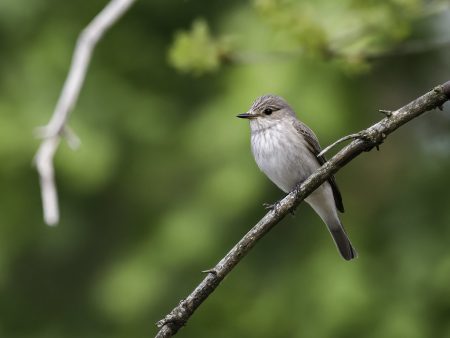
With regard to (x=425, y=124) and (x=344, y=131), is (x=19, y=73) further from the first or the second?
(x=425, y=124)

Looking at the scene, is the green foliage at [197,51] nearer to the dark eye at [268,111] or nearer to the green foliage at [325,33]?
the green foliage at [325,33]

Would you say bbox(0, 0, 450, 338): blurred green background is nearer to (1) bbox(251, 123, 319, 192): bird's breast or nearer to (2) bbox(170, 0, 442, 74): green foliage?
(2) bbox(170, 0, 442, 74): green foliage

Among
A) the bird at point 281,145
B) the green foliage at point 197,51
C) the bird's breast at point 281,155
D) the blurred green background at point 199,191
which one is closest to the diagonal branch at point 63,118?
the green foliage at point 197,51

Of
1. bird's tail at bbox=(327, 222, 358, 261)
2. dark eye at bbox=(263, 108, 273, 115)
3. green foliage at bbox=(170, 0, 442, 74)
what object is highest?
green foliage at bbox=(170, 0, 442, 74)

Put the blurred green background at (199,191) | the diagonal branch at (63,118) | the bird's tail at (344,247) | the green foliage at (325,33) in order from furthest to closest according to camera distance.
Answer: the blurred green background at (199,191)
the bird's tail at (344,247)
the green foliage at (325,33)
the diagonal branch at (63,118)

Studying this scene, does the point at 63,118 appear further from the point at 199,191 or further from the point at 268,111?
the point at 199,191

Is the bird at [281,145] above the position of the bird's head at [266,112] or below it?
below

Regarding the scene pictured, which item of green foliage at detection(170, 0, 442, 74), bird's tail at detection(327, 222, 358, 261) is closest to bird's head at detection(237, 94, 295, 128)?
green foliage at detection(170, 0, 442, 74)

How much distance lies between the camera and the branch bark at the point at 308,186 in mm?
3088

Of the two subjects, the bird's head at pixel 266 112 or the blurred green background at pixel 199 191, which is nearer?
the bird's head at pixel 266 112

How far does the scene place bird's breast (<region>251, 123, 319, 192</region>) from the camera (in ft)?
16.4

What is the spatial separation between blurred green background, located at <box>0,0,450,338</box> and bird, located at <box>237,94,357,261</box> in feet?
1.81

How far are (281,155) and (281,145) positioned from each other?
0.20ft

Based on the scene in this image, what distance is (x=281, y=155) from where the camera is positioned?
5.04 meters
